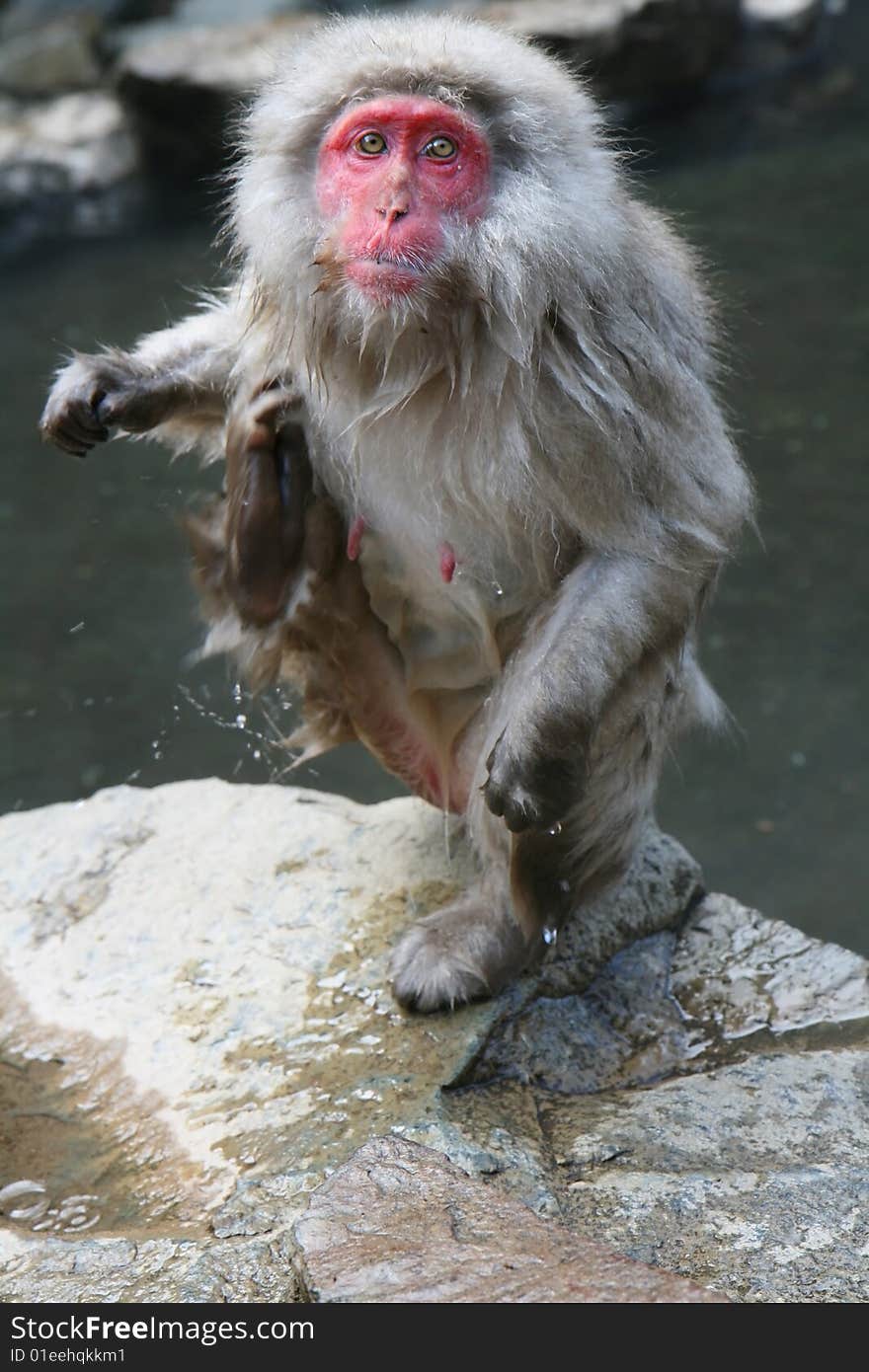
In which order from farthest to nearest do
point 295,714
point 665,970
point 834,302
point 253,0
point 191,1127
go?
point 253,0 → point 834,302 → point 295,714 → point 665,970 → point 191,1127

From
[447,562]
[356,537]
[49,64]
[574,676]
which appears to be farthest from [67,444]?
[49,64]

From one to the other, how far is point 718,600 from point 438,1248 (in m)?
4.60

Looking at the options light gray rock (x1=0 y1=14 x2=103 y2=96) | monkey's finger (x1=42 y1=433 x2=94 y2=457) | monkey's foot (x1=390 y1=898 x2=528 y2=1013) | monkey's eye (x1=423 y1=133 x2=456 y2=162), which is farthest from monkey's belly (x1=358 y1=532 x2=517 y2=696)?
light gray rock (x1=0 y1=14 x2=103 y2=96)

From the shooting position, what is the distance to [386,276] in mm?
2973

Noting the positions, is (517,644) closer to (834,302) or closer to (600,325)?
(600,325)

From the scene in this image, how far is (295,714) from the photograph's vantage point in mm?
4426

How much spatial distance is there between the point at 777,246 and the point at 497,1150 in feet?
25.2

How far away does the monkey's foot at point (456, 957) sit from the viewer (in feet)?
11.4

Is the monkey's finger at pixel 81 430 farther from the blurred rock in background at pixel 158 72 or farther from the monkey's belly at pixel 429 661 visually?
the blurred rock in background at pixel 158 72

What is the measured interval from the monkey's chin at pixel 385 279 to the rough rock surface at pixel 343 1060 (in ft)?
4.71

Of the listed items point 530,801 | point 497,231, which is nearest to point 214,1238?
point 530,801

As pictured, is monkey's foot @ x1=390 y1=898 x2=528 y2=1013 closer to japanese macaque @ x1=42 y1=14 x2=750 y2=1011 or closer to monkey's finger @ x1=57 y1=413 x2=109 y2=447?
japanese macaque @ x1=42 y1=14 x2=750 y2=1011

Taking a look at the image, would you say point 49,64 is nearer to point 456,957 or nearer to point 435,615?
point 435,615

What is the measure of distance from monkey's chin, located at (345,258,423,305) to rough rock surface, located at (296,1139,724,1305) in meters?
1.46
